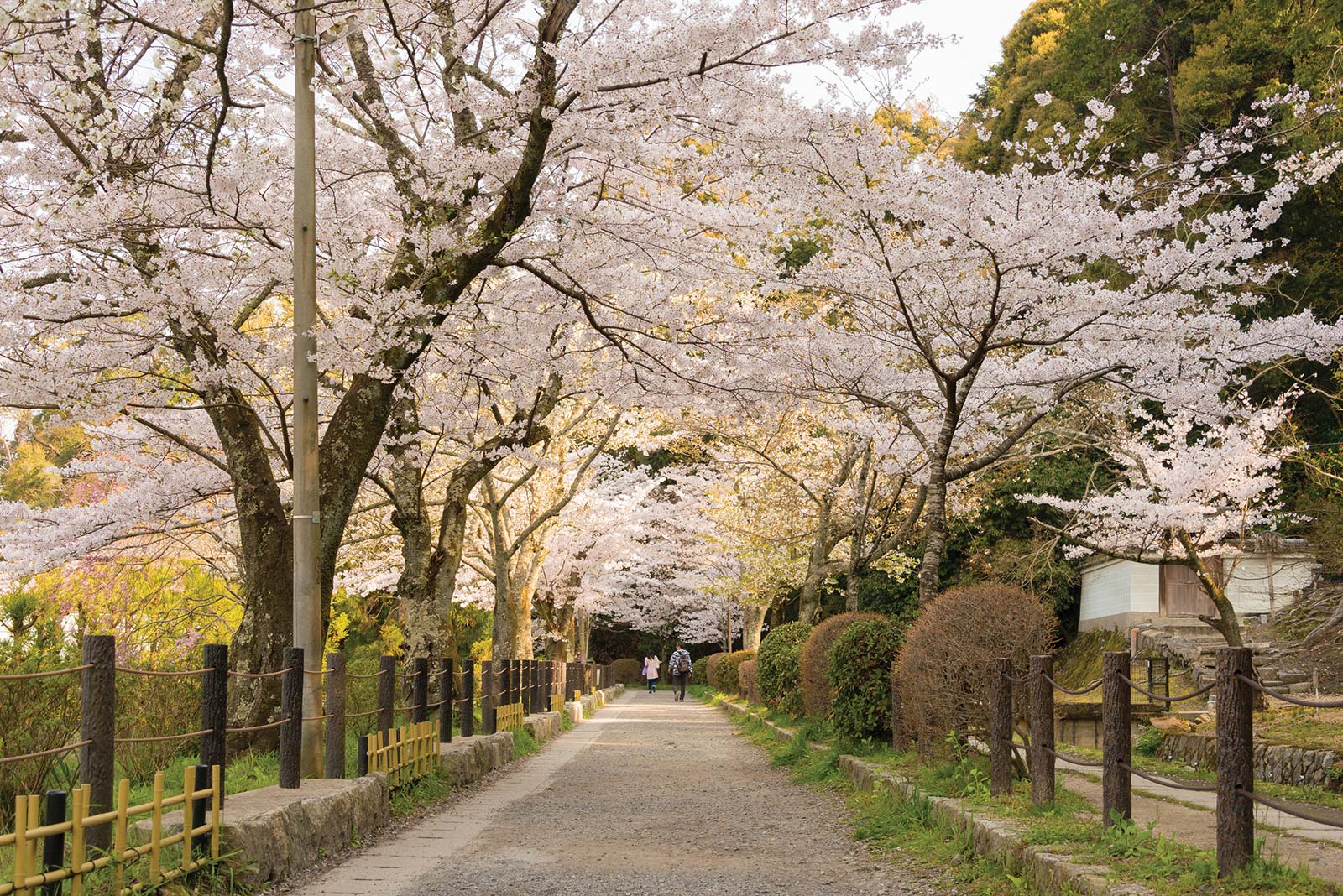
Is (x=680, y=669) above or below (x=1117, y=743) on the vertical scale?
below

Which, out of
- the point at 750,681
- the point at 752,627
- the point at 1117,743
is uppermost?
the point at 1117,743

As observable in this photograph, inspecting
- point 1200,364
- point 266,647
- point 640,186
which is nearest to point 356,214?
point 640,186

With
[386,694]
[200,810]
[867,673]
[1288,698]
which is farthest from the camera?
[867,673]

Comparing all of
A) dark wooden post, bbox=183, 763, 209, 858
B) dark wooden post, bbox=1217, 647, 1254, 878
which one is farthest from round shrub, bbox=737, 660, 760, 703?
dark wooden post, bbox=1217, 647, 1254, 878

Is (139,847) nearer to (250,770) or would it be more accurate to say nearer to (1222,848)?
(250,770)

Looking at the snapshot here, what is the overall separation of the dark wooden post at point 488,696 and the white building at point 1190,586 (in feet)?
40.2

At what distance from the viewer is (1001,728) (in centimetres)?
780

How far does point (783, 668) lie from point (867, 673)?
7512 millimetres

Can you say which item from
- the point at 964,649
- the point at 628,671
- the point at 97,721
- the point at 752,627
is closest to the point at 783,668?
the point at 964,649

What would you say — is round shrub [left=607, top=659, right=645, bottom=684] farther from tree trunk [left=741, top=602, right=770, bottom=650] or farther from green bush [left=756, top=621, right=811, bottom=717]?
green bush [left=756, top=621, right=811, bottom=717]

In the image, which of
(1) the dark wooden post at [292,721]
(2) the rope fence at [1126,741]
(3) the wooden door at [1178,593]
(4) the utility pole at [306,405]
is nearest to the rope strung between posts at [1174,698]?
(2) the rope fence at [1126,741]

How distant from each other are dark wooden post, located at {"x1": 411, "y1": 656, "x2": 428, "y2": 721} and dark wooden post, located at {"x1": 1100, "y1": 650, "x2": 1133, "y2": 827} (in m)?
6.53

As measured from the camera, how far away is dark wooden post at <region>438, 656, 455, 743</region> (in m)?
12.1

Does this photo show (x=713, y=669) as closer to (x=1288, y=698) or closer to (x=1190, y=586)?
(x=1190, y=586)
